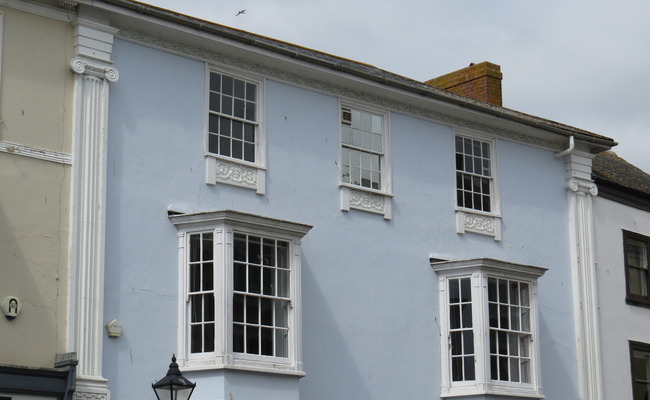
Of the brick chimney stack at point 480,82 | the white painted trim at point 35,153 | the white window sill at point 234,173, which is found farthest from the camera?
the brick chimney stack at point 480,82

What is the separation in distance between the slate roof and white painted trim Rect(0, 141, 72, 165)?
462 inches

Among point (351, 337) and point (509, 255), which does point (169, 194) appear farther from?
point (509, 255)

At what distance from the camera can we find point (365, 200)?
2006 cm

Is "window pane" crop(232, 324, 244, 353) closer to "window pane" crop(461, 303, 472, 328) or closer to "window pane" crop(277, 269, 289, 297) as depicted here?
"window pane" crop(277, 269, 289, 297)

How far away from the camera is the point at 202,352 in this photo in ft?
55.7

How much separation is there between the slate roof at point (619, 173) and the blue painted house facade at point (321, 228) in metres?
0.73

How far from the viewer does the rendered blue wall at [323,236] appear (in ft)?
55.3

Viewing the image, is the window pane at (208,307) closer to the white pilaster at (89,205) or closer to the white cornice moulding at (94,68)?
the white pilaster at (89,205)

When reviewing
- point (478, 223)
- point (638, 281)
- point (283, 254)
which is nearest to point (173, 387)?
point (283, 254)

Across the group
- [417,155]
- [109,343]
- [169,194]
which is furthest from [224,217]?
[417,155]

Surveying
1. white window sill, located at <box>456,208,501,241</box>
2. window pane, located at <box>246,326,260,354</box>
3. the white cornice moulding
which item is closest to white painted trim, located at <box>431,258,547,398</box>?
white window sill, located at <box>456,208,501,241</box>

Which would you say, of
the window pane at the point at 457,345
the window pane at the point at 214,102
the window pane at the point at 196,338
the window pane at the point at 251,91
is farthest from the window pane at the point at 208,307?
the window pane at the point at 457,345

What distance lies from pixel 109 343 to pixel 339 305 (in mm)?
4331

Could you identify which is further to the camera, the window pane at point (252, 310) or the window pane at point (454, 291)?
the window pane at point (454, 291)
